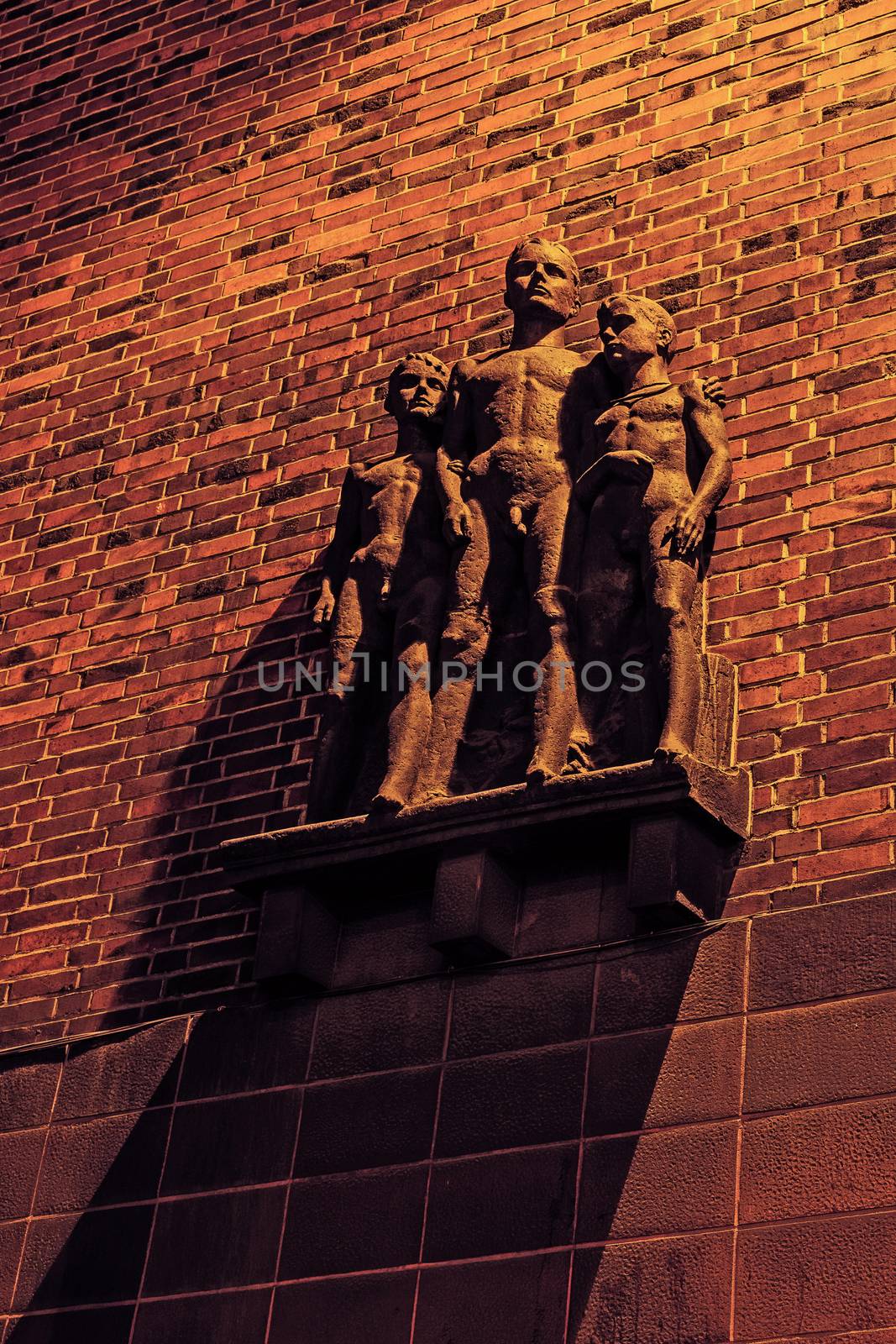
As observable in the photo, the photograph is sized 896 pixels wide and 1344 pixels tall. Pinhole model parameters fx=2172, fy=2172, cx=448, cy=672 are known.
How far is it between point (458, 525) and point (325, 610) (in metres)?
0.50

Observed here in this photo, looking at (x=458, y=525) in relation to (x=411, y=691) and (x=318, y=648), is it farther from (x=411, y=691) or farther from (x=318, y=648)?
(x=318, y=648)

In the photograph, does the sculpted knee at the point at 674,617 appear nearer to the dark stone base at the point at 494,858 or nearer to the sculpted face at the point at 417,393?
the dark stone base at the point at 494,858

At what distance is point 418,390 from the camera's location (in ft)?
21.6

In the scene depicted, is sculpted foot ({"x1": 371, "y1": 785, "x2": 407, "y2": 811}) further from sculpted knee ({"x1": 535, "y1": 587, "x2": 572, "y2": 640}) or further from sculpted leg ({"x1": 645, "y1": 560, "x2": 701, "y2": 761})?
sculpted leg ({"x1": 645, "y1": 560, "x2": 701, "y2": 761})

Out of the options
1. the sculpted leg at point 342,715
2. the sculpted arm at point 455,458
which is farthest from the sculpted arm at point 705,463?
the sculpted leg at point 342,715

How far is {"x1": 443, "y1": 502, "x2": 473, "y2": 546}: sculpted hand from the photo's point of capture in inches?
243

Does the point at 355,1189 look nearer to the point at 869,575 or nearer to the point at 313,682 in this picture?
the point at 313,682

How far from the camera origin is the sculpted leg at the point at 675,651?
545 centimetres

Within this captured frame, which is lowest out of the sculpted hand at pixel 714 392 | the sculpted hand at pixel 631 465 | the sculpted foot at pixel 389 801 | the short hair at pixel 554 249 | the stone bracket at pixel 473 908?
the stone bracket at pixel 473 908

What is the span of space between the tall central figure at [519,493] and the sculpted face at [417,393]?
0.35 ft

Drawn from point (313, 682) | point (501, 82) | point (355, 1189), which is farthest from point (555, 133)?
point (355, 1189)

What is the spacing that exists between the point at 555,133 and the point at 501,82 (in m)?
0.37

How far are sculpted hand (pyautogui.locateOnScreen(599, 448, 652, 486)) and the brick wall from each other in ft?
0.97

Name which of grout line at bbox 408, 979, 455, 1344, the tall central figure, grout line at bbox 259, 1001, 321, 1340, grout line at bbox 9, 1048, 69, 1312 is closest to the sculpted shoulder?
the tall central figure
